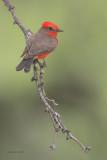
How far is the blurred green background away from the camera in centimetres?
629

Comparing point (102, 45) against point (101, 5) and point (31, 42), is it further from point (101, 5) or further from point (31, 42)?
point (31, 42)

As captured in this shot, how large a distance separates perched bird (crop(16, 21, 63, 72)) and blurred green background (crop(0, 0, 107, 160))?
59.0 inches

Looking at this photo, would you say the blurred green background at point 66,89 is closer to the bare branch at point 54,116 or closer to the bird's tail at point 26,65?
the bird's tail at point 26,65

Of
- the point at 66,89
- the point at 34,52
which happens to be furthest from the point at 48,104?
the point at 66,89

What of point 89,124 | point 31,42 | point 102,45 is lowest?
point 31,42

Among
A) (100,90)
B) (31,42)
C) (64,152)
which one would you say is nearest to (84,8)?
(100,90)

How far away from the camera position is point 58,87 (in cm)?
656

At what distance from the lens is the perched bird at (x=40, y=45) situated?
4.37 meters

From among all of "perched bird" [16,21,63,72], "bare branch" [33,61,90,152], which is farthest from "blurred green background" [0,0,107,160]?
"bare branch" [33,61,90,152]

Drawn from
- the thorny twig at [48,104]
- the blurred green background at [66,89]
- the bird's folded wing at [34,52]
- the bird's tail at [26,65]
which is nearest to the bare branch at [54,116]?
A: the thorny twig at [48,104]

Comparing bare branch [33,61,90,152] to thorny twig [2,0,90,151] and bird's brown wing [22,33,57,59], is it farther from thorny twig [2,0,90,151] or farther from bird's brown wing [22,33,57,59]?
bird's brown wing [22,33,57,59]

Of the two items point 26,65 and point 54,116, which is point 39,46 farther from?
point 54,116

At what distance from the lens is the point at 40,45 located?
14.9ft

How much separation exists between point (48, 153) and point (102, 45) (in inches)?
Answer: 33.3
